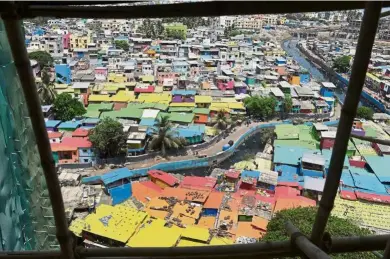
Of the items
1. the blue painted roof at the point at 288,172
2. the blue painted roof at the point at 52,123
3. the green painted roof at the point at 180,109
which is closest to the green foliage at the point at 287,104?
the green painted roof at the point at 180,109

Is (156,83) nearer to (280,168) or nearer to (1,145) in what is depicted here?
(280,168)

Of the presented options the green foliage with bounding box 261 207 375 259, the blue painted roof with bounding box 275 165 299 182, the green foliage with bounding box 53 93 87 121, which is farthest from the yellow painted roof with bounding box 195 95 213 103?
the green foliage with bounding box 261 207 375 259

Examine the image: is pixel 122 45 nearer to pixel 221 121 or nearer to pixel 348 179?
pixel 221 121

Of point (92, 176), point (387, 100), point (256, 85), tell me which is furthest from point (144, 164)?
point (387, 100)

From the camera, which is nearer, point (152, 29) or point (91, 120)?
point (91, 120)

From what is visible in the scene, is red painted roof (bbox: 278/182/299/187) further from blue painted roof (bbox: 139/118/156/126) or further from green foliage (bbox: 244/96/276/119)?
green foliage (bbox: 244/96/276/119)

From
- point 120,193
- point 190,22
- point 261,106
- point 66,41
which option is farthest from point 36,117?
point 190,22
